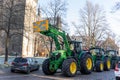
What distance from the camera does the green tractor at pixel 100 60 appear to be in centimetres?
2648

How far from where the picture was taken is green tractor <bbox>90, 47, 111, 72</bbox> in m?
26.5

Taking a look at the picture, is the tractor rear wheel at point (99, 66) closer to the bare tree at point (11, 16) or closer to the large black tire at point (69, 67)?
the large black tire at point (69, 67)

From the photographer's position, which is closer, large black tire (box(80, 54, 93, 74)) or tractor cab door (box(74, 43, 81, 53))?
large black tire (box(80, 54, 93, 74))

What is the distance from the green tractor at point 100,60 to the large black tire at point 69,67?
6.41 metres

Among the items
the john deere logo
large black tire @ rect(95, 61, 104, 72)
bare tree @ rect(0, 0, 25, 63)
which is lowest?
large black tire @ rect(95, 61, 104, 72)

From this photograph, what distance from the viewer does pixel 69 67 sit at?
64.4 feet

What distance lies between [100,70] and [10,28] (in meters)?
13.4

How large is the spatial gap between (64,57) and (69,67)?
1.77 m

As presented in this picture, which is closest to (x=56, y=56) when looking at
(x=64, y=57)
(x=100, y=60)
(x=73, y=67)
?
(x=64, y=57)

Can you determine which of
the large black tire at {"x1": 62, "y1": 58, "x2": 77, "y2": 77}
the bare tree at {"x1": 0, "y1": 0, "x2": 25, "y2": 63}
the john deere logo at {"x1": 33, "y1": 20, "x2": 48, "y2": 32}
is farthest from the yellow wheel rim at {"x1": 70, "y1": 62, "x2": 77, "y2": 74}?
the bare tree at {"x1": 0, "y1": 0, "x2": 25, "y2": 63}

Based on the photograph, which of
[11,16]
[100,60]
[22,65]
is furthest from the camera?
[11,16]

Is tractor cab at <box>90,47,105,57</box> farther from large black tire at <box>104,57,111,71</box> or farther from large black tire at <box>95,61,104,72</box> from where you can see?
large black tire at <box>95,61,104,72</box>

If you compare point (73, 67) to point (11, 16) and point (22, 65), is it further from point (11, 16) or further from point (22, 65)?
point (11, 16)

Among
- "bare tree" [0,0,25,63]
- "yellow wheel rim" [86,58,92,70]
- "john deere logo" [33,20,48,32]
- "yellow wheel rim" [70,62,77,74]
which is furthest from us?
"bare tree" [0,0,25,63]
